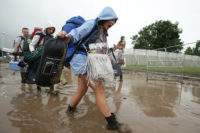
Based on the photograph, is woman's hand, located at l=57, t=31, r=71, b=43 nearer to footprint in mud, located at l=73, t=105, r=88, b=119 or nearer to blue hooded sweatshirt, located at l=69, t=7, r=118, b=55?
blue hooded sweatshirt, located at l=69, t=7, r=118, b=55

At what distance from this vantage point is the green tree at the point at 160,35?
111ft

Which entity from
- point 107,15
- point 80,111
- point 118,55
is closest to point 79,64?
point 107,15

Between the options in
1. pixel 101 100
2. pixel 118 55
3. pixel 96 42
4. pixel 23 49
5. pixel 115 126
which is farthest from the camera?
pixel 118 55

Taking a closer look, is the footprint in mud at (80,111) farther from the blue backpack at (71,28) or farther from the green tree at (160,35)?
the green tree at (160,35)

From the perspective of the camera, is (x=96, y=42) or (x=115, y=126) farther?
(x=96, y=42)

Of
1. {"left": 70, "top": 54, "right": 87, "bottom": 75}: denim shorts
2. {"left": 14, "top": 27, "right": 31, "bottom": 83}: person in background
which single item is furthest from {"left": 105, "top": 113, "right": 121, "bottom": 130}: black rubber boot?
{"left": 14, "top": 27, "right": 31, "bottom": 83}: person in background

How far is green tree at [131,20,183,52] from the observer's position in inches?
1328

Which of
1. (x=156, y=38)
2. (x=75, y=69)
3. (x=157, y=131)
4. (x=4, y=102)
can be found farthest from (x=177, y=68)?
(x=156, y=38)

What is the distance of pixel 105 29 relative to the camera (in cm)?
214

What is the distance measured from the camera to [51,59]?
73.1 inches

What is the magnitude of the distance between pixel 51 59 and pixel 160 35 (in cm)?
3745

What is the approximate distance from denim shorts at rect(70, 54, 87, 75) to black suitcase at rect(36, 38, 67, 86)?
6.4 inches

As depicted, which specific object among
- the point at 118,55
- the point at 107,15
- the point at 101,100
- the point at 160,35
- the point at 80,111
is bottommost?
the point at 80,111

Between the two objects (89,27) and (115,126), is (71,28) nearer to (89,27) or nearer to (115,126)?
(89,27)
